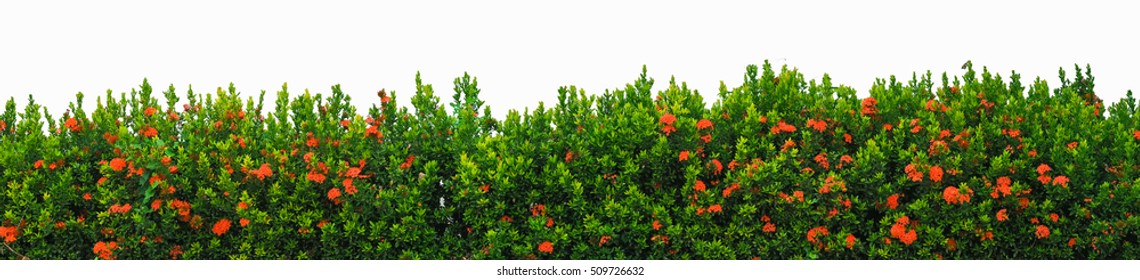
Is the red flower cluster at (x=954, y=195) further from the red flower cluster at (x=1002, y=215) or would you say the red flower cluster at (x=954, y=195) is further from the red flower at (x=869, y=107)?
the red flower at (x=869, y=107)

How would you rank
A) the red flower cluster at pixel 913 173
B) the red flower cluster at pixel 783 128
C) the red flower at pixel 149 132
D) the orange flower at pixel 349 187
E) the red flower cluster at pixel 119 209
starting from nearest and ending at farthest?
1. the red flower cluster at pixel 913 173
2. the orange flower at pixel 349 187
3. the red flower cluster at pixel 783 128
4. the red flower cluster at pixel 119 209
5. the red flower at pixel 149 132

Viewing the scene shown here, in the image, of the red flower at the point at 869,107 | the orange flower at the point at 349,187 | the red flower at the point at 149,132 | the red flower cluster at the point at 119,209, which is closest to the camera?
the orange flower at the point at 349,187

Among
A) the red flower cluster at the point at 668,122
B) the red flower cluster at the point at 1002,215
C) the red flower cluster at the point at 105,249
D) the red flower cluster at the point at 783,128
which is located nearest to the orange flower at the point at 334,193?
the red flower cluster at the point at 105,249

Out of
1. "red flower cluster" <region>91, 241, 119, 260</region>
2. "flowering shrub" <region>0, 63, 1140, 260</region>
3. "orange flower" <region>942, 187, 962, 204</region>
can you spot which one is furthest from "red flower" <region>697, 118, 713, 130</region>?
"red flower cluster" <region>91, 241, 119, 260</region>

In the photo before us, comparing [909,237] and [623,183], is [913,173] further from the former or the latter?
[623,183]

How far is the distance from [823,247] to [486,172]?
240cm

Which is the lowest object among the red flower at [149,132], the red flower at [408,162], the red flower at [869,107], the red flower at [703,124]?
the red flower at [408,162]

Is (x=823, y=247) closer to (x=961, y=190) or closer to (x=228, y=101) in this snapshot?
(x=961, y=190)

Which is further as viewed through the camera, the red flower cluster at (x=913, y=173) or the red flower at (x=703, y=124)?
the red flower at (x=703, y=124)

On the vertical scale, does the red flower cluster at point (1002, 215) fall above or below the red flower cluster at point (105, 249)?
below

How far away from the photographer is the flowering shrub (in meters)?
6.88

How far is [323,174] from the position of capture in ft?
22.9

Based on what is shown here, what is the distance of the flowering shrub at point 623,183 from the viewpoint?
6875mm

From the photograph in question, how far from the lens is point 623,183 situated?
6902mm
